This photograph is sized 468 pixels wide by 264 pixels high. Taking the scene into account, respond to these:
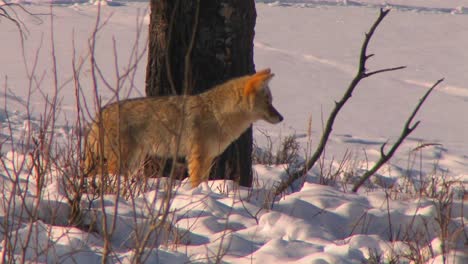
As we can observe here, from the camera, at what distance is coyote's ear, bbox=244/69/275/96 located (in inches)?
279

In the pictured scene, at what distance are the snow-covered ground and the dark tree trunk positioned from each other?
605mm

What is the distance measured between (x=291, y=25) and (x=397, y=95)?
700cm

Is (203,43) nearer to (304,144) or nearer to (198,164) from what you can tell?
(198,164)

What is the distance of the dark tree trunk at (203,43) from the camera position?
7.02 m

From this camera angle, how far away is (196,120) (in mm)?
7258

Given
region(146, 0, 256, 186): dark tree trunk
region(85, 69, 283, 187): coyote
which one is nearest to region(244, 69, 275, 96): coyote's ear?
region(85, 69, 283, 187): coyote

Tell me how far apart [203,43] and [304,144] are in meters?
4.90

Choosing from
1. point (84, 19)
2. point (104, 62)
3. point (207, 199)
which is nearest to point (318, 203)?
point (207, 199)

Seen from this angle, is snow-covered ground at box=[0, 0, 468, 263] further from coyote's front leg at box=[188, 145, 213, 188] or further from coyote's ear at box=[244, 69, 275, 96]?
coyote's ear at box=[244, 69, 275, 96]

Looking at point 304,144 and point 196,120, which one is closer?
point 196,120

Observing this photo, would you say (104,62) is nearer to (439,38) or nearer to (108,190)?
(439,38)

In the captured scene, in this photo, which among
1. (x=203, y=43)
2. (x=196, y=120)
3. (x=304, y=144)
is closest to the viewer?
(x=203, y=43)

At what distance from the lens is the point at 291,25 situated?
22594mm

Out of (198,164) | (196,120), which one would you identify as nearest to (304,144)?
(196,120)
